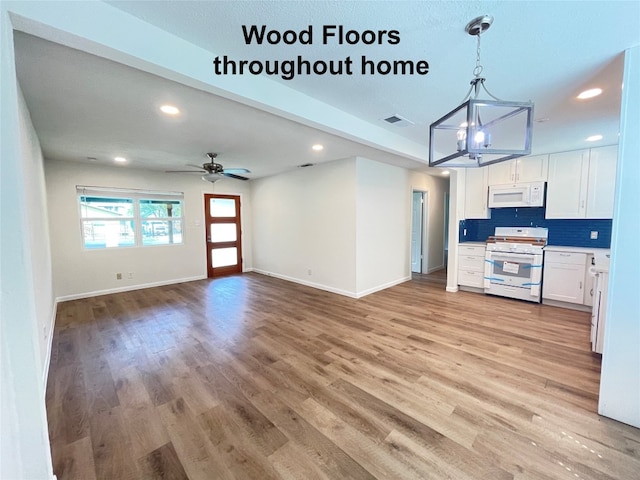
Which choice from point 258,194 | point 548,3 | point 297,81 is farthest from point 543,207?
point 258,194

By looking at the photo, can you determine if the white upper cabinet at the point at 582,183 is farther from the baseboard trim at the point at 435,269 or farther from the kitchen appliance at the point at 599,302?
the baseboard trim at the point at 435,269

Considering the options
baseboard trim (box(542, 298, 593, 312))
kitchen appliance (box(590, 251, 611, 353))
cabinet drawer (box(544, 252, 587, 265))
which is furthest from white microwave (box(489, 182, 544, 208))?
kitchen appliance (box(590, 251, 611, 353))

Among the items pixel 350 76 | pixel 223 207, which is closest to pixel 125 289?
pixel 223 207

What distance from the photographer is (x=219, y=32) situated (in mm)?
1671

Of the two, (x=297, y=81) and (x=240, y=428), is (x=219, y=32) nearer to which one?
(x=297, y=81)

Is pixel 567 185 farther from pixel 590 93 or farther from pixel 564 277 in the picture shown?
pixel 590 93

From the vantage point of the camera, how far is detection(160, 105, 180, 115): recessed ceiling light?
8.15ft

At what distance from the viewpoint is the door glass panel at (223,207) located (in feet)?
21.6

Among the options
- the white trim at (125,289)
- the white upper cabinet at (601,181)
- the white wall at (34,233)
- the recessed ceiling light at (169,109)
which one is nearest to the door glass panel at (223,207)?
the white trim at (125,289)

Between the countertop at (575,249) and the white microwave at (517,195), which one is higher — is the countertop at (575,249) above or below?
below

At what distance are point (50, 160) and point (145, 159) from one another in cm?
169

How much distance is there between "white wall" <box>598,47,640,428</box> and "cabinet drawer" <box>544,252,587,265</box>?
2765 mm

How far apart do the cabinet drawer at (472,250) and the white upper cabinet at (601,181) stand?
149 cm

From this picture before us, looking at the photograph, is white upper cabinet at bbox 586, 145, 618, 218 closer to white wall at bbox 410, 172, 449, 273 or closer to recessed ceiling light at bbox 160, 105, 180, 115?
white wall at bbox 410, 172, 449, 273
